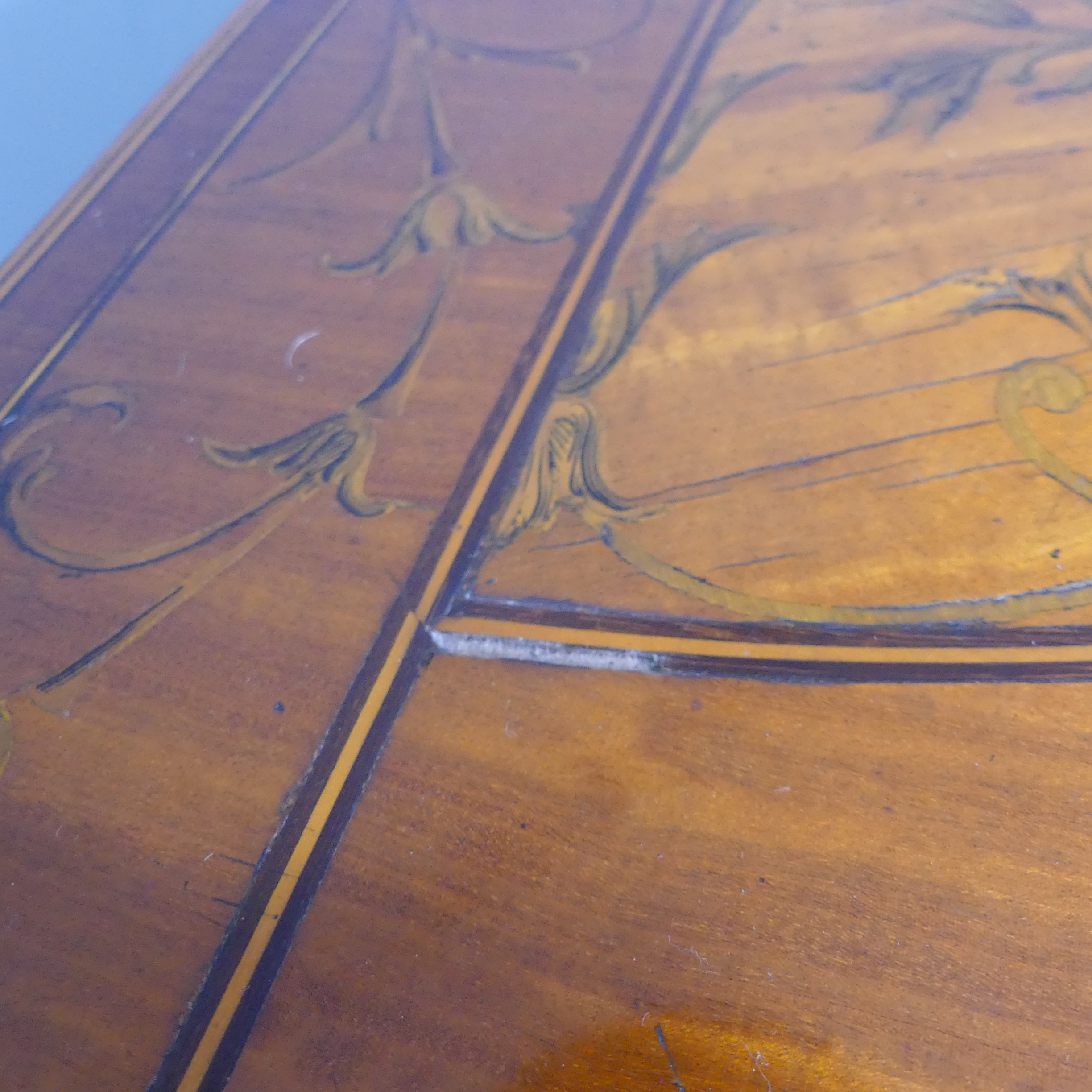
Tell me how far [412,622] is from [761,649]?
299 mm

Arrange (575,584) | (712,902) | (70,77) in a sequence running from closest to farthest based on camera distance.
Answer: (712,902) < (575,584) < (70,77)

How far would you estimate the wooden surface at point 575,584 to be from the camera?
548mm

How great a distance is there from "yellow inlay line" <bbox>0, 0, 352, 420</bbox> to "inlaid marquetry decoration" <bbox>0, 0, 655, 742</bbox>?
0.05 m

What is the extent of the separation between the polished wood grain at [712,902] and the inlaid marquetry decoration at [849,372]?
0.10 meters

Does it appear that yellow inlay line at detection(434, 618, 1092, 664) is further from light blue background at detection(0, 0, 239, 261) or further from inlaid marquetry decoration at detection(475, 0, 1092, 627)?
light blue background at detection(0, 0, 239, 261)

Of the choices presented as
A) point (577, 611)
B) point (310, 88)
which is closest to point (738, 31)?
point (310, 88)

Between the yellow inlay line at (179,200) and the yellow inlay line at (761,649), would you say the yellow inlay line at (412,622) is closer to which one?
the yellow inlay line at (761,649)

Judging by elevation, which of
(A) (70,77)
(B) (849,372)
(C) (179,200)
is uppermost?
(A) (70,77)

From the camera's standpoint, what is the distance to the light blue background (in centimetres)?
114

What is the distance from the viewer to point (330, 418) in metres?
0.82

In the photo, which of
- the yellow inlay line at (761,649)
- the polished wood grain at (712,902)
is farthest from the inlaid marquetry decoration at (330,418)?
the polished wood grain at (712,902)

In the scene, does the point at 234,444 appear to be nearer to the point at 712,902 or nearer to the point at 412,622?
the point at 412,622

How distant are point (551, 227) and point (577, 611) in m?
0.49

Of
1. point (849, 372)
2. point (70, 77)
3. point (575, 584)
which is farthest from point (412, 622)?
point (70, 77)
